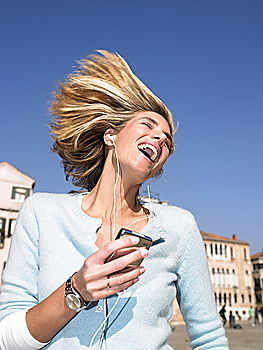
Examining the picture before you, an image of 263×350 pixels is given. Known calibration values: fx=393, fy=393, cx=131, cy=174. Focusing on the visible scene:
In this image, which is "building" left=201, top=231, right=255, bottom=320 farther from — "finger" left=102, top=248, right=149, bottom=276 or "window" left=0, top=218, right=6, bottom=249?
"finger" left=102, top=248, right=149, bottom=276

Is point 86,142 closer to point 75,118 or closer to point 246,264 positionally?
point 75,118

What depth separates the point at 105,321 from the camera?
1691 mm

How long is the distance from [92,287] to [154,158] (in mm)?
875

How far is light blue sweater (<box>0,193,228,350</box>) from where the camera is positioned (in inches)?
67.1

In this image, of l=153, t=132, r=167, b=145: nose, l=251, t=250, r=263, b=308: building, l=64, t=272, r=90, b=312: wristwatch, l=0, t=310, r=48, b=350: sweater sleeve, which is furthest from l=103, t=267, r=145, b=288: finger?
l=251, t=250, r=263, b=308: building

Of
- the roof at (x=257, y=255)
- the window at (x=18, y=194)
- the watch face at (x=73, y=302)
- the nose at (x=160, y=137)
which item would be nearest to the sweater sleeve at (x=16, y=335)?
the watch face at (x=73, y=302)

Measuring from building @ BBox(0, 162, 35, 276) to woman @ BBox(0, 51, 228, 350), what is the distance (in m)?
26.1

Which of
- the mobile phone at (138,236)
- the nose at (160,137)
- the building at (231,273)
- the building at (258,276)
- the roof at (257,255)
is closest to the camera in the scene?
the mobile phone at (138,236)

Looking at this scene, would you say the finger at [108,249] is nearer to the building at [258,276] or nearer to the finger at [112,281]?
the finger at [112,281]

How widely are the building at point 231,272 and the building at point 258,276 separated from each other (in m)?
1.80

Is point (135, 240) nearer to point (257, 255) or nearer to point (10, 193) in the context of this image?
point (10, 193)

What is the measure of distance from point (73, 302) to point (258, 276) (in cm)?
6335

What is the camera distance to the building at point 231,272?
54438mm

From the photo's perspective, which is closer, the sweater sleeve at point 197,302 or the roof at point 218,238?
the sweater sleeve at point 197,302
